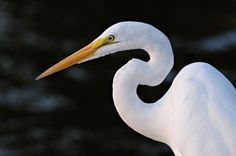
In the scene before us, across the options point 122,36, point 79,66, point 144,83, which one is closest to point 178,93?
point 144,83

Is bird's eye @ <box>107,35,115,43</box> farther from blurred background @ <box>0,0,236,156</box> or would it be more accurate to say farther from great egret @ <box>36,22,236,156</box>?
blurred background @ <box>0,0,236,156</box>

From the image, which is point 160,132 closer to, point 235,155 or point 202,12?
point 235,155

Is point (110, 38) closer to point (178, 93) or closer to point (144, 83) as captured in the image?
point (144, 83)

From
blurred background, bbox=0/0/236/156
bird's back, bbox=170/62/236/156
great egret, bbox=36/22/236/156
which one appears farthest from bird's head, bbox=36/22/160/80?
blurred background, bbox=0/0/236/156

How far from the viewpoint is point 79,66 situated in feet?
21.5

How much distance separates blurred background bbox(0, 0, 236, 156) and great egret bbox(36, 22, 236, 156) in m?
2.30

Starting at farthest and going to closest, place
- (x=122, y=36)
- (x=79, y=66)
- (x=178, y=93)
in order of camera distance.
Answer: (x=79, y=66) → (x=178, y=93) → (x=122, y=36)

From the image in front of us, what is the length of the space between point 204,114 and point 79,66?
319 centimetres

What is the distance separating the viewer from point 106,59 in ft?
21.7

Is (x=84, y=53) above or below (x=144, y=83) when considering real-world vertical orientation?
above

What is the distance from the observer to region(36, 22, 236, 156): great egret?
3.40 m

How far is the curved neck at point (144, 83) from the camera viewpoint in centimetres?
349

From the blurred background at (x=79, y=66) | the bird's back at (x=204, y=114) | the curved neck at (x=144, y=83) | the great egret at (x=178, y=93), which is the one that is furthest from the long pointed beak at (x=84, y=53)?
the blurred background at (x=79, y=66)

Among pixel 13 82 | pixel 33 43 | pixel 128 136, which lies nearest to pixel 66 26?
pixel 33 43
